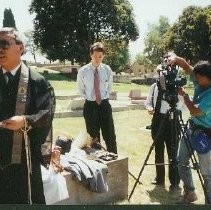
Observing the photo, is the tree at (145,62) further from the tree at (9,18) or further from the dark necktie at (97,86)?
the dark necktie at (97,86)

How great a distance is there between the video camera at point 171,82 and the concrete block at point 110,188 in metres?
1.19

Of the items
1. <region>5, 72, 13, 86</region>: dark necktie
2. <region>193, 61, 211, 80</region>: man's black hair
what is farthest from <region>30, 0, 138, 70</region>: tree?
<region>5, 72, 13, 86</region>: dark necktie

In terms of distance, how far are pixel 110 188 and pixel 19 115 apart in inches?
112

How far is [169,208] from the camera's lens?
2.78m

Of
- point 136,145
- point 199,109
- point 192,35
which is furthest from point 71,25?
point 199,109

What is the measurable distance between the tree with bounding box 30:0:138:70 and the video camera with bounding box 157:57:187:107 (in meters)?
48.3

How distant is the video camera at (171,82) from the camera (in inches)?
232

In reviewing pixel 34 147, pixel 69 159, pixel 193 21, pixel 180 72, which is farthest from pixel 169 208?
pixel 193 21

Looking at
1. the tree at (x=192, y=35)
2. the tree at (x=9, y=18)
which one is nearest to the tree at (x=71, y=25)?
the tree at (x=192, y=35)

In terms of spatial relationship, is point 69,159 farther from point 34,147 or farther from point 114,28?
point 114,28

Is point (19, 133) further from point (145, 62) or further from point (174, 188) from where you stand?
point (145, 62)

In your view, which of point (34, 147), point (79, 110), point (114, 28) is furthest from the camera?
point (114, 28)

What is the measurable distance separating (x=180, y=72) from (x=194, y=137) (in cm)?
125

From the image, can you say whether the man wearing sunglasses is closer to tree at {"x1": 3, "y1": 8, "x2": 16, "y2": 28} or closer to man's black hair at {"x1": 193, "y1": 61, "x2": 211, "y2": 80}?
man's black hair at {"x1": 193, "y1": 61, "x2": 211, "y2": 80}
